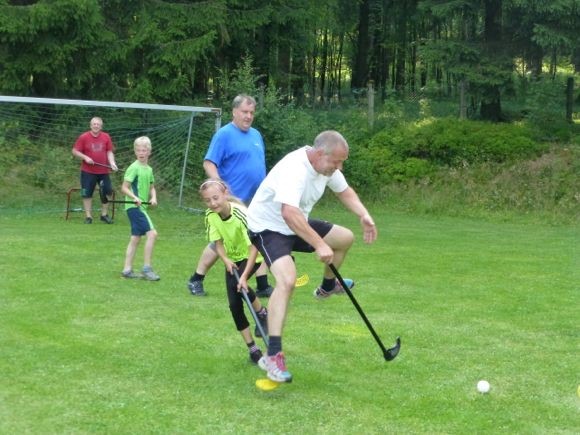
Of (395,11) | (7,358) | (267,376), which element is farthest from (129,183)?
(395,11)

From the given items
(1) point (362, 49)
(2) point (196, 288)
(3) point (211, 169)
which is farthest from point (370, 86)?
(3) point (211, 169)

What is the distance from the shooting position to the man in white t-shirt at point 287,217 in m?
5.80

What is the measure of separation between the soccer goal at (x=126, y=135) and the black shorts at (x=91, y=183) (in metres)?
2.07

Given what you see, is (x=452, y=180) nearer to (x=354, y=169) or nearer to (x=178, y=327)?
(x=354, y=169)

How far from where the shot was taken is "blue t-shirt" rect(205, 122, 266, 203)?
8.82 meters

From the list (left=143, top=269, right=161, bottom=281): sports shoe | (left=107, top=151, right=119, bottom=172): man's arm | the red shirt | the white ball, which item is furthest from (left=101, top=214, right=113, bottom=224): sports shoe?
the white ball

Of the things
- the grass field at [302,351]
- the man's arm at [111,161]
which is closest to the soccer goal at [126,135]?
the man's arm at [111,161]

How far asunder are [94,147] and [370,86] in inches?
377

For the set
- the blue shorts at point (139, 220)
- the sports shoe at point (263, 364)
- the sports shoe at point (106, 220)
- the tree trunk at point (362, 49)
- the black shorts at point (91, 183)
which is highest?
the tree trunk at point (362, 49)

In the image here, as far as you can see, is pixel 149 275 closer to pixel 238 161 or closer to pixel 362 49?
pixel 238 161

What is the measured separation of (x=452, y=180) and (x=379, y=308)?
11.9 m

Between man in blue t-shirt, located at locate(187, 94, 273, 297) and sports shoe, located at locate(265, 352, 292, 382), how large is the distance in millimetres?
3105

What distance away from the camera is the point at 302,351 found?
6973 mm

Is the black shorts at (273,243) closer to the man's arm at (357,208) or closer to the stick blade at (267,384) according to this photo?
the man's arm at (357,208)
